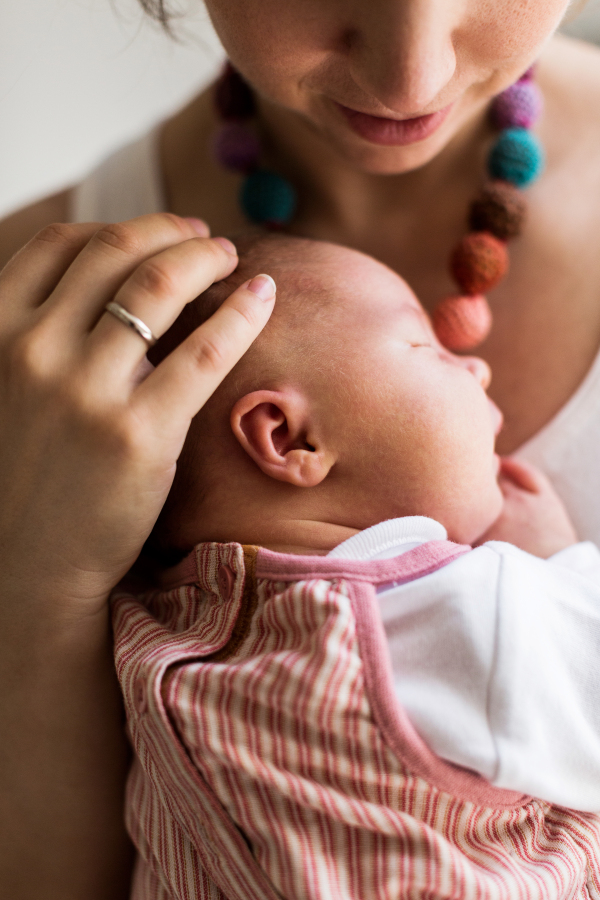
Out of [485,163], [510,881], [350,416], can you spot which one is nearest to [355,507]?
[350,416]

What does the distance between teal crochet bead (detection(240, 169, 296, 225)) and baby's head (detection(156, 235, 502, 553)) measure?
40cm

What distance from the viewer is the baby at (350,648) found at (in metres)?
0.69

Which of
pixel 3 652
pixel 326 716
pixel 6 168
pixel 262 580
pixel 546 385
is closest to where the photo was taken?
pixel 326 716

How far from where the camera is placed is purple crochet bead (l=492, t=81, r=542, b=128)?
47.1 inches

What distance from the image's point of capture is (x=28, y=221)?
4.70 feet

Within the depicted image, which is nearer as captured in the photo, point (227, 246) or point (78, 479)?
point (78, 479)

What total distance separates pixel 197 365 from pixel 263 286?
0.52 ft

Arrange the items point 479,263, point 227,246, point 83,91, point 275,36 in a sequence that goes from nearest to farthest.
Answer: point 275,36
point 227,246
point 479,263
point 83,91

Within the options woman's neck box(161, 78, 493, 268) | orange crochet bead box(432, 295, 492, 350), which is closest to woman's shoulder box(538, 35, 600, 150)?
woman's neck box(161, 78, 493, 268)

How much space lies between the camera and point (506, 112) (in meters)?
1.21

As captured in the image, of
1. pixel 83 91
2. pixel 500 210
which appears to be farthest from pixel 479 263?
pixel 83 91

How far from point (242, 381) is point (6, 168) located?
1581mm

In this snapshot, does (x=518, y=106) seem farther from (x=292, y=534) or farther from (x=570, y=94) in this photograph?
(x=292, y=534)

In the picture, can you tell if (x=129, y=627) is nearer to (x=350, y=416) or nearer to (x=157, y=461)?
(x=157, y=461)
